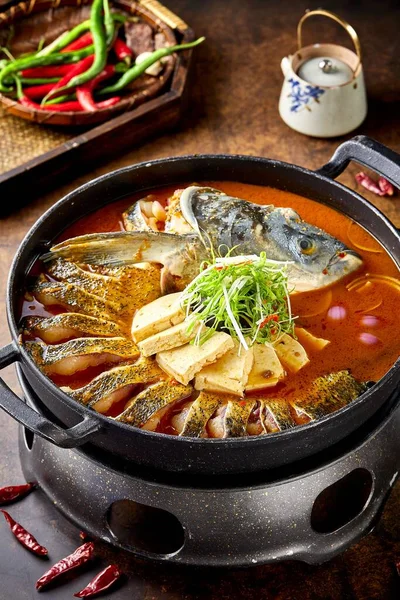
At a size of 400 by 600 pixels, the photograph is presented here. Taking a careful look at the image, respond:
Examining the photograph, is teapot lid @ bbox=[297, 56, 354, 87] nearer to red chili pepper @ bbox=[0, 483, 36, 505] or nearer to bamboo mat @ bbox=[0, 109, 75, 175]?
bamboo mat @ bbox=[0, 109, 75, 175]

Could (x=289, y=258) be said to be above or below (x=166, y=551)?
above

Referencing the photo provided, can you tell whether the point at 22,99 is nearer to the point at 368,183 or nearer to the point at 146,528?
the point at 368,183

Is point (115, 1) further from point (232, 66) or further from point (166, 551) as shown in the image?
point (166, 551)

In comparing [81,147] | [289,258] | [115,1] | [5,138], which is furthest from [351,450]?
[115,1]

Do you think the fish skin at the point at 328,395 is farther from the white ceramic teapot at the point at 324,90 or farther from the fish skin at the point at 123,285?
the white ceramic teapot at the point at 324,90

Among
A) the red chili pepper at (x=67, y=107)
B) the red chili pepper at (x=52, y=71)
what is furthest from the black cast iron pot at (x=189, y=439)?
the red chili pepper at (x=52, y=71)

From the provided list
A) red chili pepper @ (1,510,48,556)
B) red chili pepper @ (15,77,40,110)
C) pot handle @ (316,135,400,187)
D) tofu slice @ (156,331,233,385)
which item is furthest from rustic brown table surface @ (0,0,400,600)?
pot handle @ (316,135,400,187)
